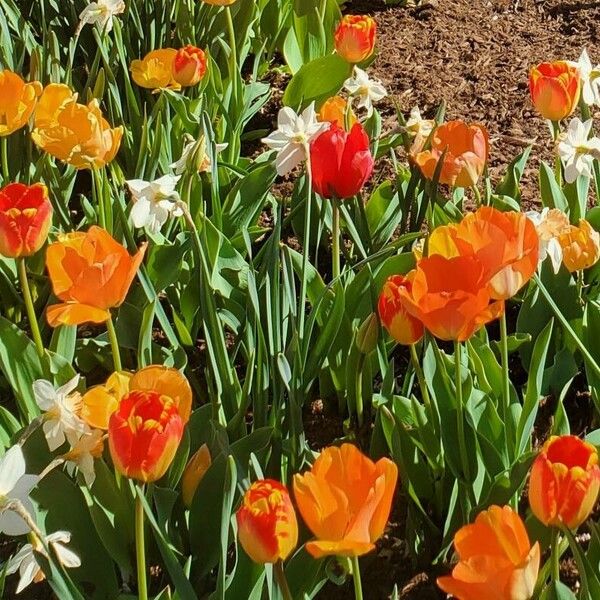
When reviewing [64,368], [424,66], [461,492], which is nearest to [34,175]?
[64,368]

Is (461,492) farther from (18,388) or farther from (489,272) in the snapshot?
(18,388)

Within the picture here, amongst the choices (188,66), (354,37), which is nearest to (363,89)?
(354,37)

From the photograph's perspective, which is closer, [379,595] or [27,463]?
[27,463]

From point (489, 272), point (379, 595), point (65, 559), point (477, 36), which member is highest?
point (489, 272)

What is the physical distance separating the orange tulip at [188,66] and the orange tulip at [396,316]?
892mm

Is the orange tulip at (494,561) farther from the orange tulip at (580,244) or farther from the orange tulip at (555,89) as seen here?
the orange tulip at (555,89)

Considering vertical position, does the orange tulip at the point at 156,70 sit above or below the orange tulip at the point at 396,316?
above

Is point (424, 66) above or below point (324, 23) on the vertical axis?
below

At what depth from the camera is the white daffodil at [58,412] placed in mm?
1155

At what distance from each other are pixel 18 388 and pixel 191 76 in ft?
2.67

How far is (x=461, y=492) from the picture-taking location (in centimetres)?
134

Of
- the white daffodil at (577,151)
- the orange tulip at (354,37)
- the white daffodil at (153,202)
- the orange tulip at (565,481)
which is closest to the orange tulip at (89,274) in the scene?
the white daffodil at (153,202)

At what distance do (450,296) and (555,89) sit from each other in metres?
0.77

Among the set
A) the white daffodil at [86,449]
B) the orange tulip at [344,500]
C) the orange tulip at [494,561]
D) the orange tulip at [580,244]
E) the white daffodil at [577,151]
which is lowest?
the orange tulip at [580,244]
